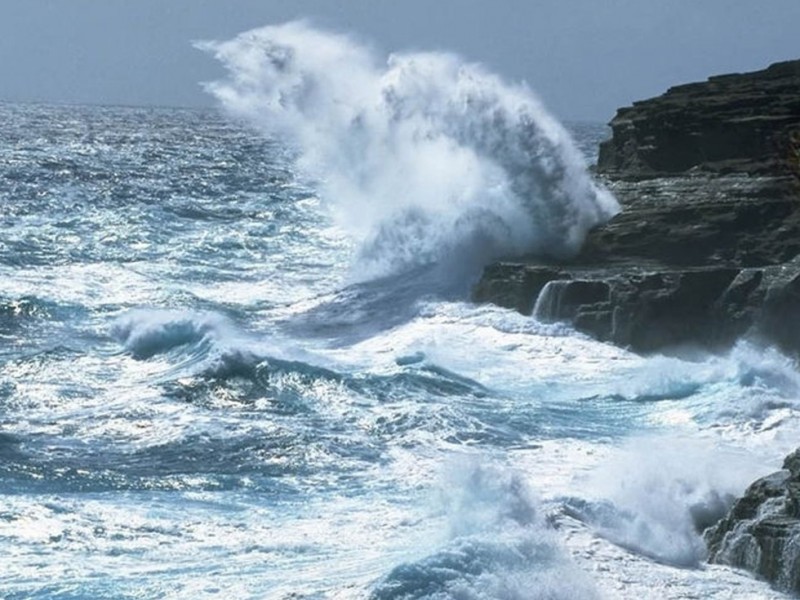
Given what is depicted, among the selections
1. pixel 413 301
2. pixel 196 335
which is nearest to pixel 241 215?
pixel 413 301

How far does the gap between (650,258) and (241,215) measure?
1947cm

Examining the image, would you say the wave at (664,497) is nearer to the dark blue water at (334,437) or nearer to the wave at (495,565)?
the dark blue water at (334,437)

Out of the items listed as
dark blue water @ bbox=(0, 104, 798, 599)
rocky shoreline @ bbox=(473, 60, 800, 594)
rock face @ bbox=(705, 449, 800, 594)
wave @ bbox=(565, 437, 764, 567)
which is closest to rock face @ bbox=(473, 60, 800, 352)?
rocky shoreline @ bbox=(473, 60, 800, 594)

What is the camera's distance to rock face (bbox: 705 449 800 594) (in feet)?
43.9

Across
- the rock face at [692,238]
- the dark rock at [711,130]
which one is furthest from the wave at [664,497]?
the dark rock at [711,130]

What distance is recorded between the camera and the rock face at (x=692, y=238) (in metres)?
23.7

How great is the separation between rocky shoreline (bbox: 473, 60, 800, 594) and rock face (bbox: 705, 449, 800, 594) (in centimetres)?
836

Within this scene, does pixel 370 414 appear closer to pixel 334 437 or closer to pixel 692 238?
pixel 334 437

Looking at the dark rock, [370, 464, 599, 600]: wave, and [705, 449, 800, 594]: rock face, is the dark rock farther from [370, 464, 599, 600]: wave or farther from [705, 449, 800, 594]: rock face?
[370, 464, 599, 600]: wave

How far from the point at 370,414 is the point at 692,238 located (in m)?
8.58

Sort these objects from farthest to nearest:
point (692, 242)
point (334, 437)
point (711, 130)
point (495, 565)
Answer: point (711, 130)
point (692, 242)
point (334, 437)
point (495, 565)

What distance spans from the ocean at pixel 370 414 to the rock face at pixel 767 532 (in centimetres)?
23

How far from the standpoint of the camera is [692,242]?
26.2 metres

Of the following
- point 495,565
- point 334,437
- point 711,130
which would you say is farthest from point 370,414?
point 711,130
